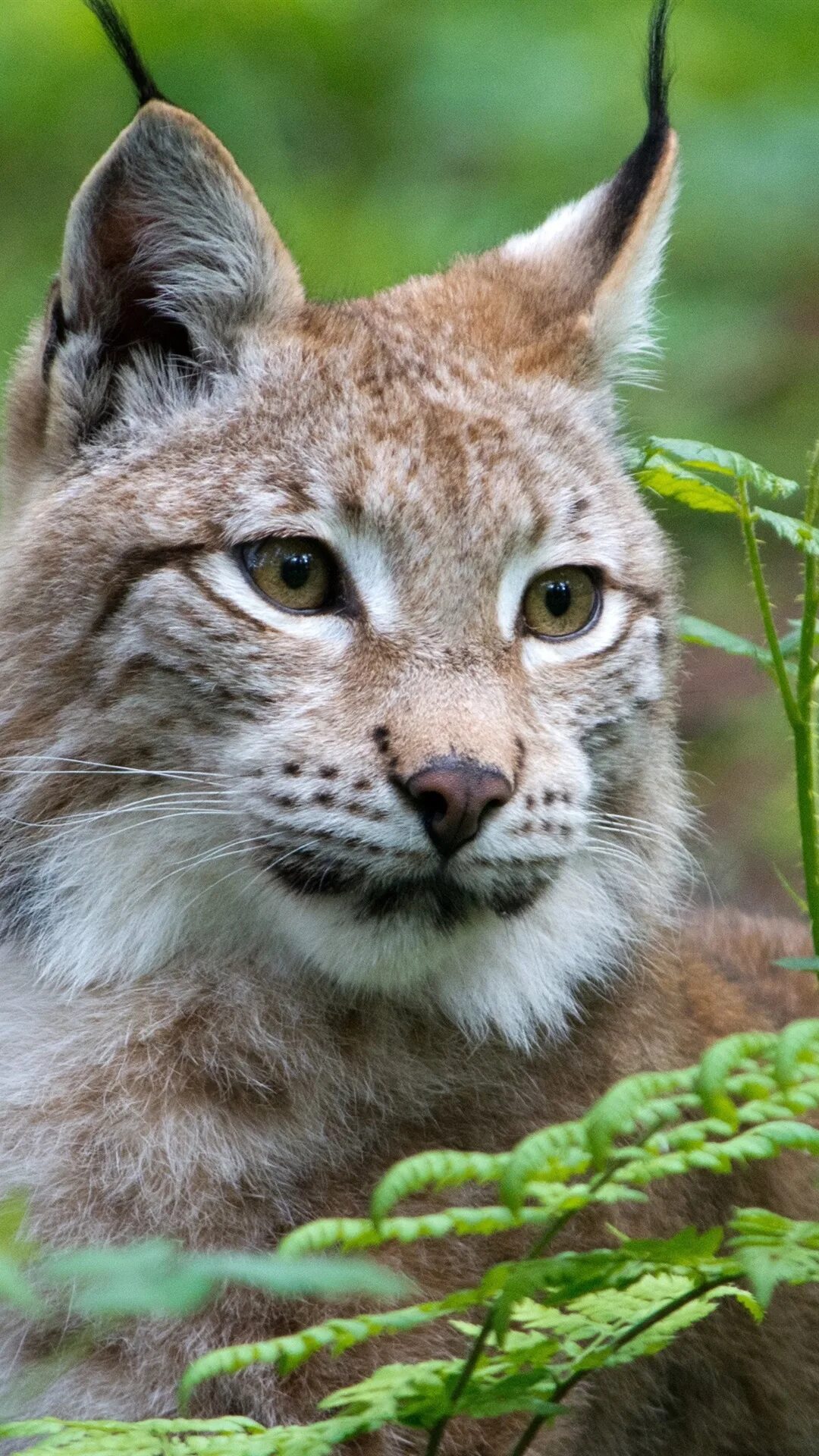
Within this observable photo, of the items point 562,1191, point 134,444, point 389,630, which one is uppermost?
point 134,444

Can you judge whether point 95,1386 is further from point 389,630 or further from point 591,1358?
point 389,630

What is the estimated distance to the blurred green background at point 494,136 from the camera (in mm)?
8461

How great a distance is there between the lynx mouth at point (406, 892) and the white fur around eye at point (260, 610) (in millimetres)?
433

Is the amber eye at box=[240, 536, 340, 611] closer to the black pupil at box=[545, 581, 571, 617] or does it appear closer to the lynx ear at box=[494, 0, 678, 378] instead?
the black pupil at box=[545, 581, 571, 617]

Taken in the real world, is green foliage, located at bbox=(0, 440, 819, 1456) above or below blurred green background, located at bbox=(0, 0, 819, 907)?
below

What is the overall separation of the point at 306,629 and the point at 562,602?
24.1 inches

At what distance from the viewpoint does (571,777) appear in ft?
11.4

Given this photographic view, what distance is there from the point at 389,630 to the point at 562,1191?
4.48ft

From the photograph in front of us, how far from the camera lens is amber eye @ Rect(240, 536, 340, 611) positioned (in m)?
3.55

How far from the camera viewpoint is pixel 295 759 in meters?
3.28

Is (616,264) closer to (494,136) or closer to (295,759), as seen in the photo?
(295,759)

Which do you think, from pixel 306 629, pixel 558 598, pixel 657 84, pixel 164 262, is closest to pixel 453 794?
pixel 306 629

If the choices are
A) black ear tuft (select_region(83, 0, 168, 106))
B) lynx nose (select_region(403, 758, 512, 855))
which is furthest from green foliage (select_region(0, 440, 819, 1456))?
black ear tuft (select_region(83, 0, 168, 106))

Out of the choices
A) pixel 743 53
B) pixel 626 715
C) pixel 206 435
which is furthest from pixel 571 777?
pixel 743 53
